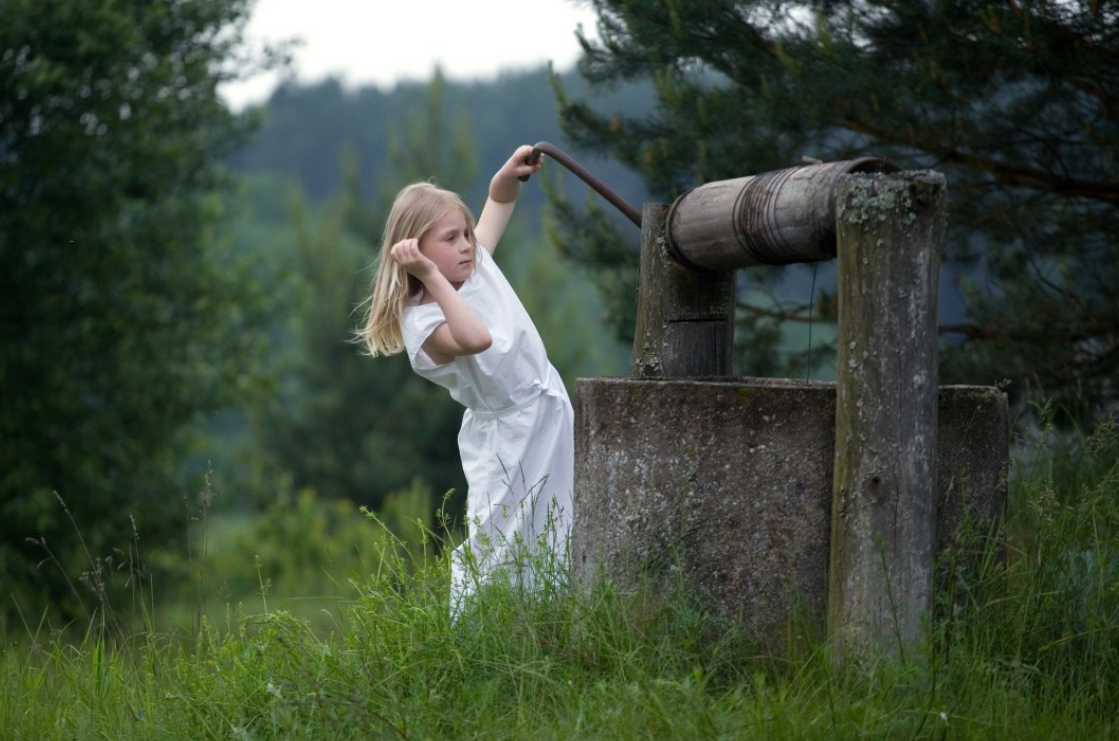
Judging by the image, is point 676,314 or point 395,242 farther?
point 395,242

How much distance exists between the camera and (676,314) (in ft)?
11.4

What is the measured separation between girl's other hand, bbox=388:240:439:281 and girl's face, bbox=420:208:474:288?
9.2 inches

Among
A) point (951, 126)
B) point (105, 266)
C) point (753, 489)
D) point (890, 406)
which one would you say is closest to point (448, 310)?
point (753, 489)

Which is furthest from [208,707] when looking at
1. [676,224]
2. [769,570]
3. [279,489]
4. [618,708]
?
[279,489]

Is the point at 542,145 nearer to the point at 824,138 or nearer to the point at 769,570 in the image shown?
the point at 769,570

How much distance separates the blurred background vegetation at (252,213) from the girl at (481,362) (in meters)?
0.21

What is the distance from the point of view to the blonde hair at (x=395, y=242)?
3.64m

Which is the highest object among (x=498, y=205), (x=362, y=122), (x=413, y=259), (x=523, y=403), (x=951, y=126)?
(x=362, y=122)

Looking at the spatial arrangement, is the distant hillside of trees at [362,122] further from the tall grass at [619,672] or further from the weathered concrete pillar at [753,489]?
the weathered concrete pillar at [753,489]

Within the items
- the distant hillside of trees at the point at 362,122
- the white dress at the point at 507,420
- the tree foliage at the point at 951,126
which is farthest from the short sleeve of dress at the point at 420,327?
the distant hillside of trees at the point at 362,122

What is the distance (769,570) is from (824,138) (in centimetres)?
315

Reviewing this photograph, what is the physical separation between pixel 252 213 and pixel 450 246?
9.99 metres

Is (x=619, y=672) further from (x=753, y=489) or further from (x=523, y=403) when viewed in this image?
(x=523, y=403)

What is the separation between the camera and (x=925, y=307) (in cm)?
273
